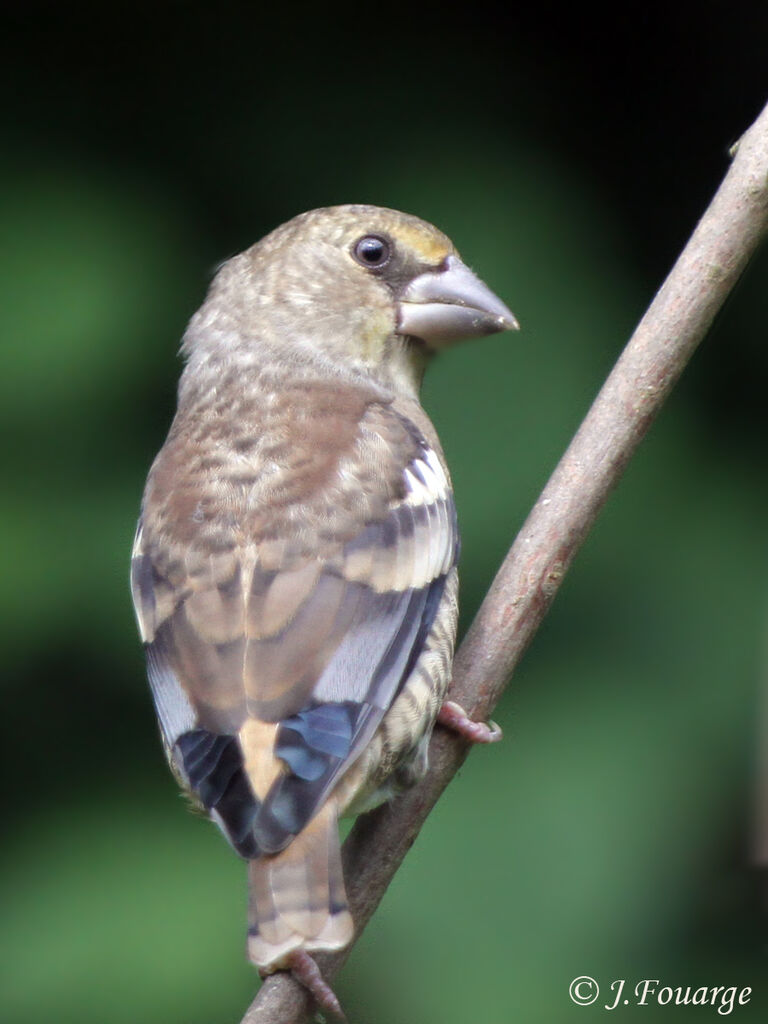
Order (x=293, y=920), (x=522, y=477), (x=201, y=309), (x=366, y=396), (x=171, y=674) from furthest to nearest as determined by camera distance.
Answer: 1. (x=522, y=477)
2. (x=201, y=309)
3. (x=366, y=396)
4. (x=171, y=674)
5. (x=293, y=920)

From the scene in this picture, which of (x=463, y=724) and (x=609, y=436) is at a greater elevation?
(x=609, y=436)

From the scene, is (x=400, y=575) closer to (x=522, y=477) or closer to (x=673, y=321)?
(x=673, y=321)

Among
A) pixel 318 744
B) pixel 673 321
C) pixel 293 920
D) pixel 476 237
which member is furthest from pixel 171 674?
Result: pixel 476 237

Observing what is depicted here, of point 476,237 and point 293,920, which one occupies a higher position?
point 476,237

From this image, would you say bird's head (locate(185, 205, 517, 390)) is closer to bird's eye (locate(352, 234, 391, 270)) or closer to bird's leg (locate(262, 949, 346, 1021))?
bird's eye (locate(352, 234, 391, 270))

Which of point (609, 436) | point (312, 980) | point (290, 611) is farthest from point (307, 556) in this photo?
point (312, 980)

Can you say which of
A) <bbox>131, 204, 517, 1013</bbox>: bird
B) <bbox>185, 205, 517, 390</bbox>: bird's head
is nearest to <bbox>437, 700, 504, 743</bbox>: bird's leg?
<bbox>131, 204, 517, 1013</bbox>: bird

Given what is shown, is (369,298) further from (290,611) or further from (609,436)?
(290,611)
